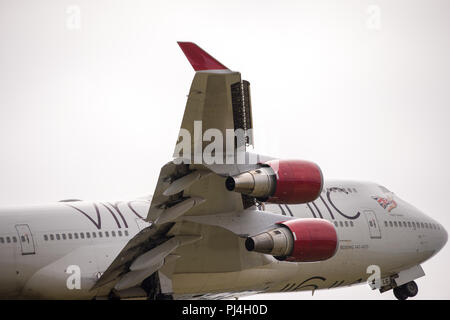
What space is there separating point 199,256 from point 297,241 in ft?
11.0

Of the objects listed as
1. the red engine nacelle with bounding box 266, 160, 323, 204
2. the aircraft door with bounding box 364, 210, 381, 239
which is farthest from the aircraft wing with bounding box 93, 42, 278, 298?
the aircraft door with bounding box 364, 210, 381, 239

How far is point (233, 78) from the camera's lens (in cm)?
1532

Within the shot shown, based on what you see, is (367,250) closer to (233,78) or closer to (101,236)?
(101,236)

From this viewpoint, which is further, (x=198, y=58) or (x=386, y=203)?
(x=386, y=203)

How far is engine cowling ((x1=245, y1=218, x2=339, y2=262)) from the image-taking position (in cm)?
1900

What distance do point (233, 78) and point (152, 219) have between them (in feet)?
16.4

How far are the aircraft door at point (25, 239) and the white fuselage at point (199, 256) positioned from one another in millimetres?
26

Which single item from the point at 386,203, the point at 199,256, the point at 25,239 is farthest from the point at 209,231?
the point at 386,203

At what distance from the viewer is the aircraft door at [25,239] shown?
20328 mm

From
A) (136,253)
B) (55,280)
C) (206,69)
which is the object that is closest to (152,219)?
(136,253)

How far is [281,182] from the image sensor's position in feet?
56.3

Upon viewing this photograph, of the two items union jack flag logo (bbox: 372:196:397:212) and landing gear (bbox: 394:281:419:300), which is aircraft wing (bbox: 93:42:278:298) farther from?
landing gear (bbox: 394:281:419:300)

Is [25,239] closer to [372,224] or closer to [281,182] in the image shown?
[281,182]

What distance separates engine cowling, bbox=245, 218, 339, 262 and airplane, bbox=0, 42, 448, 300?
0.03 meters
